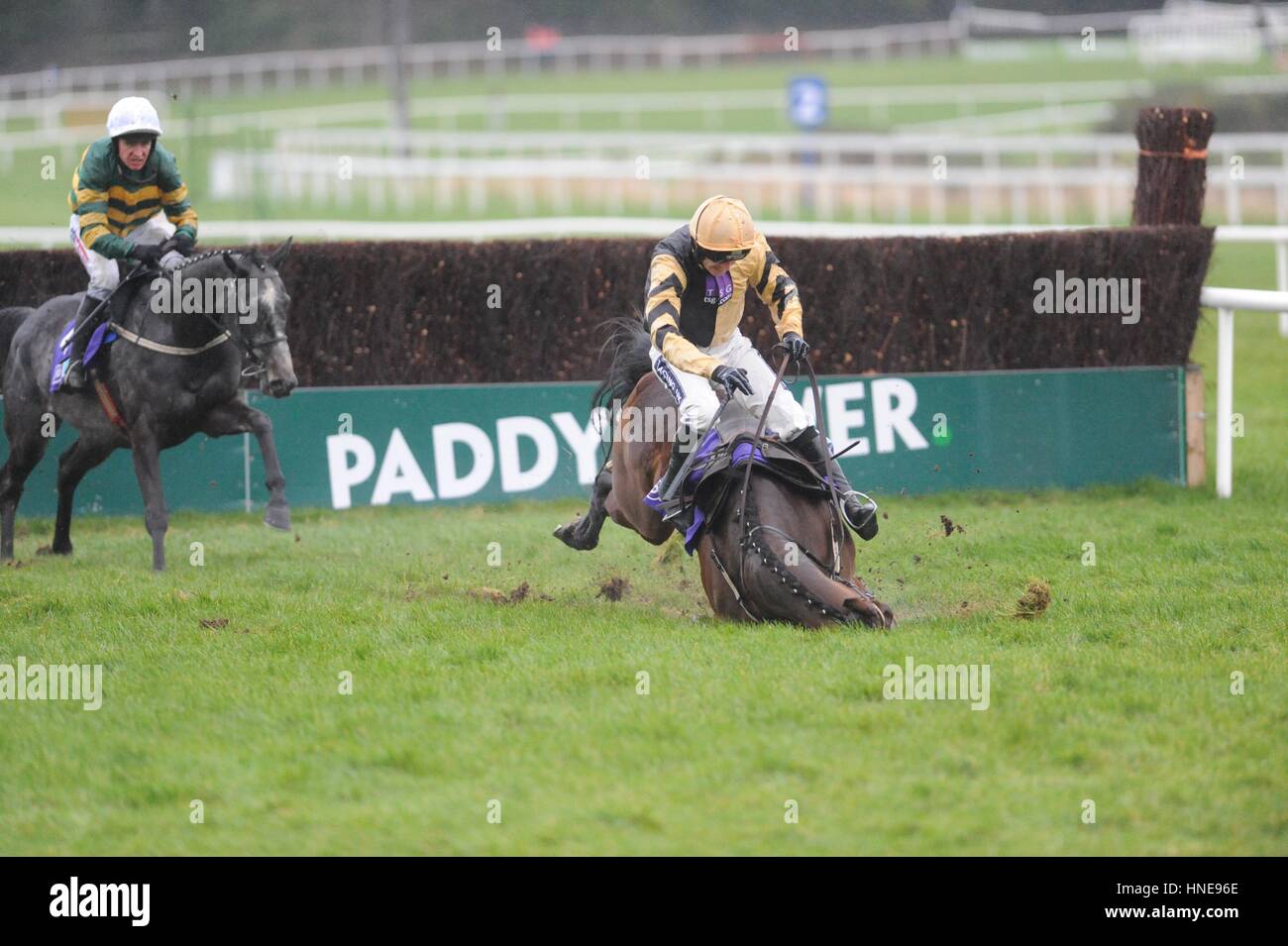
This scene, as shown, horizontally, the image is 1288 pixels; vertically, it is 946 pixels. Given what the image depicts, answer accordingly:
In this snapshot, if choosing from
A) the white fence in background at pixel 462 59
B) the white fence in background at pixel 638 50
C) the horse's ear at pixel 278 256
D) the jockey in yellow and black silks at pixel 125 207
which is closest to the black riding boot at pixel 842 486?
the horse's ear at pixel 278 256

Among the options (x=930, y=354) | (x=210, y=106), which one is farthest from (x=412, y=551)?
(x=210, y=106)

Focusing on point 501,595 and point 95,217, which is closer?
point 501,595

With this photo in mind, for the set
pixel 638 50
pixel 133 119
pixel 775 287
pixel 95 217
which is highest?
pixel 638 50

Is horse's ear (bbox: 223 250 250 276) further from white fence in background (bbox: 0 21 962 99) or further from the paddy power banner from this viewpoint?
white fence in background (bbox: 0 21 962 99)

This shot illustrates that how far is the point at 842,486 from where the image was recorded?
7469mm

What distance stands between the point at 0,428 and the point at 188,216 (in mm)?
2178

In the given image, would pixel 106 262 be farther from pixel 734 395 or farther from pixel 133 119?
pixel 734 395

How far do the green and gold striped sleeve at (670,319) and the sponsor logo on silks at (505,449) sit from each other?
10.6ft

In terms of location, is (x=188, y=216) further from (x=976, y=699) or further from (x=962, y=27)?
(x=962, y=27)

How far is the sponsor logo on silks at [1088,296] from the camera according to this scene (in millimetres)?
11234

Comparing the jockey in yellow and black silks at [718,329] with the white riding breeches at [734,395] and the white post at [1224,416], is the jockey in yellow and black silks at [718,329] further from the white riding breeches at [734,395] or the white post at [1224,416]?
the white post at [1224,416]

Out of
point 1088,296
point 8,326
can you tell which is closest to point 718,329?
point 1088,296

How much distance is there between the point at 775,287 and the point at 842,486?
48.9 inches

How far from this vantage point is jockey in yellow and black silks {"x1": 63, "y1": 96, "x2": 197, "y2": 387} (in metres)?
9.02
